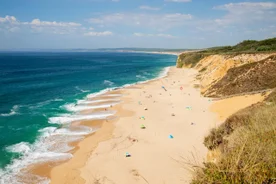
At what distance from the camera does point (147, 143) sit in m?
21.6

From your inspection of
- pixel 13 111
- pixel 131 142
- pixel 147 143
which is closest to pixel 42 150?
pixel 131 142

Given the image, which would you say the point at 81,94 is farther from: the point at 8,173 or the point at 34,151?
the point at 8,173

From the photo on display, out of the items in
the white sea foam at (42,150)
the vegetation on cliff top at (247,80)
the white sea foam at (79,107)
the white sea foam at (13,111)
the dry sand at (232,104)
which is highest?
the vegetation on cliff top at (247,80)

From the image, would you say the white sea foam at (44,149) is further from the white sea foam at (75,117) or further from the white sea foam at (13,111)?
the white sea foam at (13,111)

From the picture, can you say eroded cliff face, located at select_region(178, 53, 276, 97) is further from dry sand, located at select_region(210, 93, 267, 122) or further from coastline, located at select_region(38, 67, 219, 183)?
coastline, located at select_region(38, 67, 219, 183)

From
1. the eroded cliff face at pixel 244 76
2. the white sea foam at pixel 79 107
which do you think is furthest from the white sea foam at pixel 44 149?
the eroded cliff face at pixel 244 76

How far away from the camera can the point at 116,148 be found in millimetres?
20641

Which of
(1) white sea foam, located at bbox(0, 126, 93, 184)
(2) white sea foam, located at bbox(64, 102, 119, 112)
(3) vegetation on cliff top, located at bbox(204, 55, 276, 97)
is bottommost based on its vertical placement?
(1) white sea foam, located at bbox(0, 126, 93, 184)

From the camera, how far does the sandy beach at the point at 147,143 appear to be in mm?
16297

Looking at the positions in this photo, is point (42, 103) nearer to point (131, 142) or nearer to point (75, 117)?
point (75, 117)

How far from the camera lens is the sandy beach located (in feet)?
53.5

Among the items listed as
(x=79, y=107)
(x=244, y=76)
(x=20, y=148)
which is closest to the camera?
(x=20, y=148)

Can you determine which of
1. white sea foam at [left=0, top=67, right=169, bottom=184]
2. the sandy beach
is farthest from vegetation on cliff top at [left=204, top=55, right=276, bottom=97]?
white sea foam at [left=0, top=67, right=169, bottom=184]

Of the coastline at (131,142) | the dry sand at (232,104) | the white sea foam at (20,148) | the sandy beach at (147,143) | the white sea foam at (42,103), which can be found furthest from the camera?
the white sea foam at (42,103)
